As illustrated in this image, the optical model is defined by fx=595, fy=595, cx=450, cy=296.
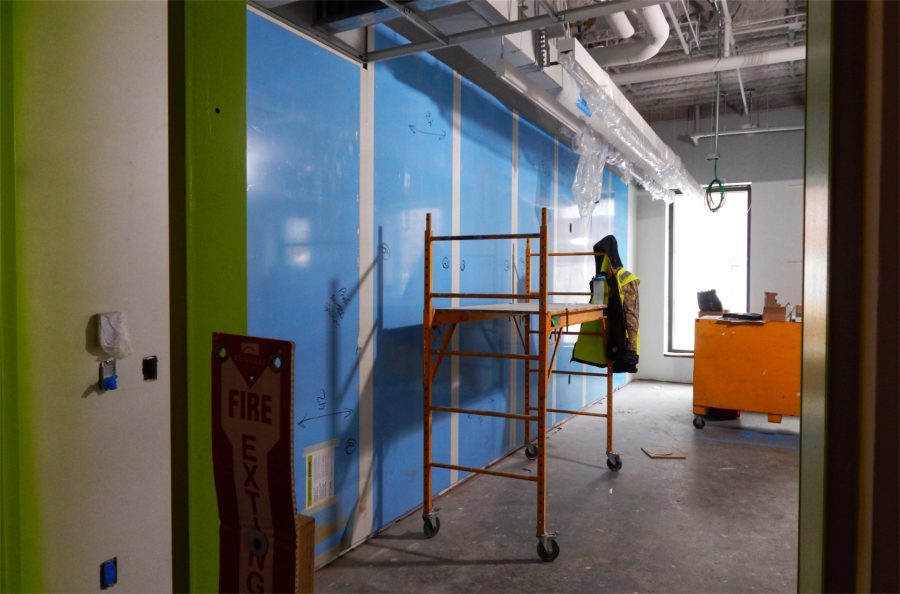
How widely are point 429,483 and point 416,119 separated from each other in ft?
6.29

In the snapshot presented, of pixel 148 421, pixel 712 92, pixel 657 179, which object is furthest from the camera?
pixel 712 92

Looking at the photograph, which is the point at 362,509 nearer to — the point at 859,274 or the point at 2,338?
the point at 2,338

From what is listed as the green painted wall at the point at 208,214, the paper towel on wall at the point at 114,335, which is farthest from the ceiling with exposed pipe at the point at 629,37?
the paper towel on wall at the point at 114,335

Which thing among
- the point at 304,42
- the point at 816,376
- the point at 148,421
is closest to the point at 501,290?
the point at 304,42

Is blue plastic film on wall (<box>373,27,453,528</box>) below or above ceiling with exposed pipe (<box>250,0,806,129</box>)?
below

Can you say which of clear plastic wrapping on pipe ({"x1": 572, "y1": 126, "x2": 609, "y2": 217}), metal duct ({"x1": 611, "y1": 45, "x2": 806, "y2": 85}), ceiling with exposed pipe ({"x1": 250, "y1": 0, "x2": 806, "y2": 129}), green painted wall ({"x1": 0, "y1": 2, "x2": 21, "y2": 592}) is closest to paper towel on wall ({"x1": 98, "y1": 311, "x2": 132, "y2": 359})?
green painted wall ({"x1": 0, "y1": 2, "x2": 21, "y2": 592})

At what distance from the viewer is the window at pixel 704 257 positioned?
7.43m

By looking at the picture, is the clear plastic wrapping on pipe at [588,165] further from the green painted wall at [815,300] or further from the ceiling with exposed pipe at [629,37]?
the green painted wall at [815,300]

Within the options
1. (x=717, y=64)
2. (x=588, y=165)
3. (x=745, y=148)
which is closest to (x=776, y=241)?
(x=745, y=148)

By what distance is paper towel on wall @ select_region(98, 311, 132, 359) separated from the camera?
1.11m

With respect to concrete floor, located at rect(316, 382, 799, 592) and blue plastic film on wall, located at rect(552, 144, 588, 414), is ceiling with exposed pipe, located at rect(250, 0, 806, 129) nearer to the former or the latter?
blue plastic film on wall, located at rect(552, 144, 588, 414)

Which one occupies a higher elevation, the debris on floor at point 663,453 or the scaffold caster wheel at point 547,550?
the scaffold caster wheel at point 547,550

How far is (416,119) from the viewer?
10.6ft

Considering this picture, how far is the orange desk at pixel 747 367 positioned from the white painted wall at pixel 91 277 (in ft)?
16.6
